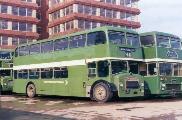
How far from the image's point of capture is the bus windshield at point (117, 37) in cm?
1845

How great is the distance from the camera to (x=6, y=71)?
27469 millimetres

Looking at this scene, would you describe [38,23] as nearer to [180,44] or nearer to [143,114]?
[180,44]

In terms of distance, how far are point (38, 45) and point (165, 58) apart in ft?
26.8

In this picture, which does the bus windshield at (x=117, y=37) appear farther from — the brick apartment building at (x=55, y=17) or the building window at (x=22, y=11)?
the building window at (x=22, y=11)

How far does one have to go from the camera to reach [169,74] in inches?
782

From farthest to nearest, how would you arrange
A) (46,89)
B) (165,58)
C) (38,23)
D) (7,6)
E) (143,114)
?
(38,23)
(7,6)
(46,89)
(165,58)
(143,114)

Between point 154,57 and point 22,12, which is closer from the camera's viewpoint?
point 154,57

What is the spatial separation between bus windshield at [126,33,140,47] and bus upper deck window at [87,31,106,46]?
4.93 feet

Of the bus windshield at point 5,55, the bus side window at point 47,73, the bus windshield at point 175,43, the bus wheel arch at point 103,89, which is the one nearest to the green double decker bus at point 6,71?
the bus windshield at point 5,55

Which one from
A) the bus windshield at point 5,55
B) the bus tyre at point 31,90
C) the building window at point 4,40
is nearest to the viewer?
the bus tyre at point 31,90

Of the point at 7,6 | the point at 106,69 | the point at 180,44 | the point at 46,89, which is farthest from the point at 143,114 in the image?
the point at 7,6

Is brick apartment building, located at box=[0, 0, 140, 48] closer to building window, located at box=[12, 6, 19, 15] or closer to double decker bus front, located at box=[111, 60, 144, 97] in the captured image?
building window, located at box=[12, 6, 19, 15]

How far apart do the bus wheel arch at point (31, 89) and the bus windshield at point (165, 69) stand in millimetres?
8609

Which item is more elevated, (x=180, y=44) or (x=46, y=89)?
(x=180, y=44)
